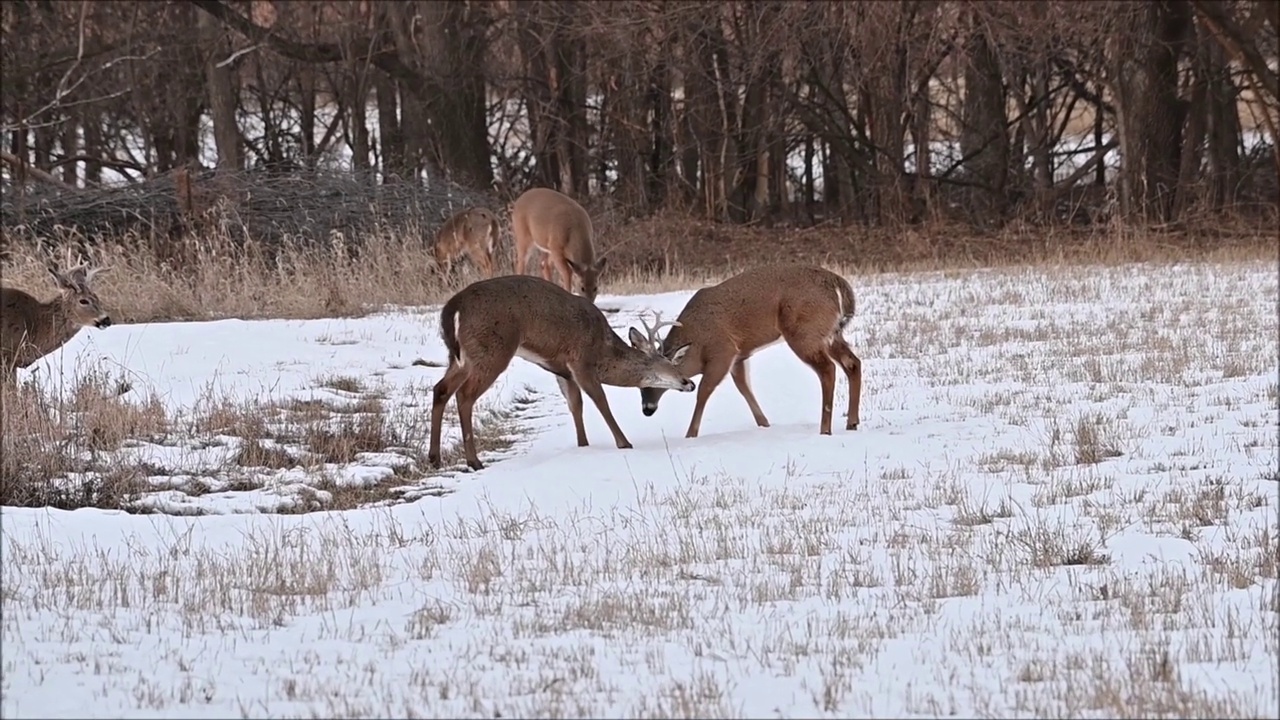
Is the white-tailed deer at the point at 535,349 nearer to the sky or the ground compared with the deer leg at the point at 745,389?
nearer to the sky

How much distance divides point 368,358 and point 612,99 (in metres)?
16.9

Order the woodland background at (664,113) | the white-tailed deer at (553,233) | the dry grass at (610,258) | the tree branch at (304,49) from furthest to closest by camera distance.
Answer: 1. the tree branch at (304,49)
2. the woodland background at (664,113)
3. the white-tailed deer at (553,233)
4. the dry grass at (610,258)

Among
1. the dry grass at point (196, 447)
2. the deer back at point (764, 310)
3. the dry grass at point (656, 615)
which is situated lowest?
the dry grass at point (656, 615)

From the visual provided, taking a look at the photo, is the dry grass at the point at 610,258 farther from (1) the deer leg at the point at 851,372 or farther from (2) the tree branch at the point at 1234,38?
(1) the deer leg at the point at 851,372

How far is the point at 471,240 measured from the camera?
817 inches

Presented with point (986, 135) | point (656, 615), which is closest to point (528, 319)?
point (656, 615)

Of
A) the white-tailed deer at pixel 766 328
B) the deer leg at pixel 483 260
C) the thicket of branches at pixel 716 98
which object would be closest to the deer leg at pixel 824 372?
the white-tailed deer at pixel 766 328

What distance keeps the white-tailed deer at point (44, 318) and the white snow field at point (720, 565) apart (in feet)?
2.66

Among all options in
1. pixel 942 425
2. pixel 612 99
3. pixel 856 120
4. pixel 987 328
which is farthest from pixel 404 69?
pixel 942 425

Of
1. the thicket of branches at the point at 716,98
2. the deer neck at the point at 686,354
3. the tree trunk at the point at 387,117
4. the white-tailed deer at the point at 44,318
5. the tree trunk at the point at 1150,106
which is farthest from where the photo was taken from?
the tree trunk at the point at 387,117

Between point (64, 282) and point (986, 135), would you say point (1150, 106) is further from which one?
point (64, 282)

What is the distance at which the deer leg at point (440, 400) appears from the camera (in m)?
9.84

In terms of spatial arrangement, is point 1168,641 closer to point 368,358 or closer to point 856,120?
point 368,358

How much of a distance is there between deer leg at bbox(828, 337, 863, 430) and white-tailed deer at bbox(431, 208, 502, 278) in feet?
35.1
